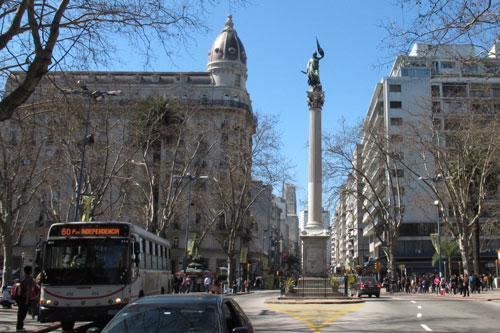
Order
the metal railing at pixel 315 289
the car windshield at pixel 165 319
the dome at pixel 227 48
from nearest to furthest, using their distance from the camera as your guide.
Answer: the car windshield at pixel 165 319 → the metal railing at pixel 315 289 → the dome at pixel 227 48

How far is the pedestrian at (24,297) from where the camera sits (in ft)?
51.3

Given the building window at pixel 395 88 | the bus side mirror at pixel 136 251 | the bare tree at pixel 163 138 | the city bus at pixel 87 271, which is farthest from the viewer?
the building window at pixel 395 88

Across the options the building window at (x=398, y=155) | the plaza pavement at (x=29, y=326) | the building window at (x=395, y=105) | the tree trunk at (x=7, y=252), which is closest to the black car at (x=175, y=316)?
the plaza pavement at (x=29, y=326)

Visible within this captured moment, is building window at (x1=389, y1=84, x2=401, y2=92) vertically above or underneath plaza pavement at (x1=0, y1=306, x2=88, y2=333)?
above

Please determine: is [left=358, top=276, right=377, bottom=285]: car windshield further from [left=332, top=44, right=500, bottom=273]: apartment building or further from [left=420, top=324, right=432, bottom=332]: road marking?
[left=420, top=324, right=432, bottom=332]: road marking

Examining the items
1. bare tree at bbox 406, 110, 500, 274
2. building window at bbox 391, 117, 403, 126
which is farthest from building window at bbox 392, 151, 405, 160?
building window at bbox 391, 117, 403, 126

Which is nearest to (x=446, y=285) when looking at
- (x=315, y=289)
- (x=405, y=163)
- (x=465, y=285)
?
(x=465, y=285)

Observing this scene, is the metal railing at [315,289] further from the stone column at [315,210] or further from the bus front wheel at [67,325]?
the bus front wheel at [67,325]

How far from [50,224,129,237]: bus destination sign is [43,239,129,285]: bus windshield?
0.59ft

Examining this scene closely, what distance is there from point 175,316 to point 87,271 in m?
10.6

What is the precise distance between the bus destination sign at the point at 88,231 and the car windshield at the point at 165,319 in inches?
410

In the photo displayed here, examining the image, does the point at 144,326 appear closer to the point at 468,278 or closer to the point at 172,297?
the point at 172,297

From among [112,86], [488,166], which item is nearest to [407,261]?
[488,166]

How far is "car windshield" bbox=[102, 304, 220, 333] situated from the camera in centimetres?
657
